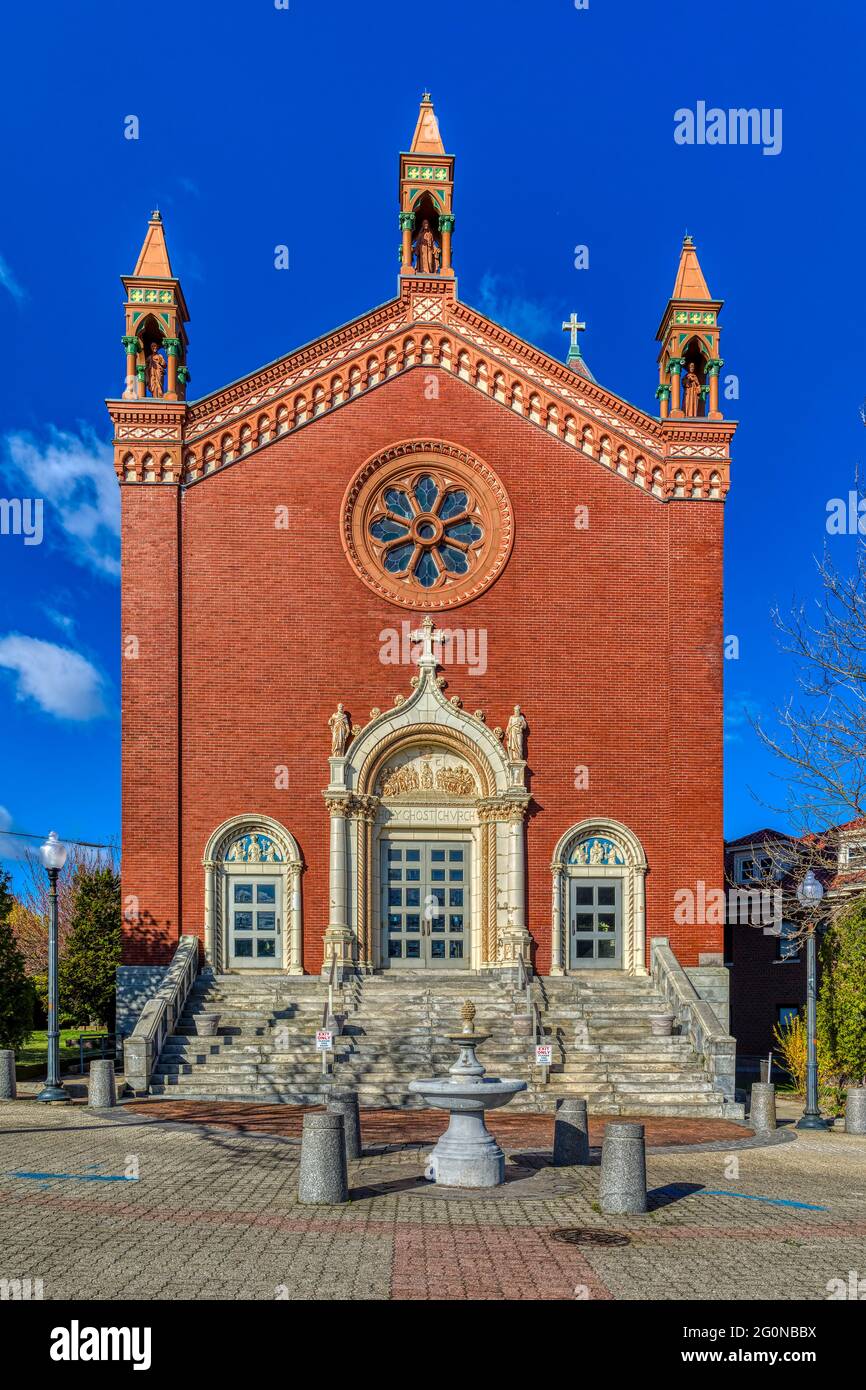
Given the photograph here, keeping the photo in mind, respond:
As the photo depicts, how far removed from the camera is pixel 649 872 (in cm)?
2766

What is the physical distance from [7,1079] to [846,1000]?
15.3 metres

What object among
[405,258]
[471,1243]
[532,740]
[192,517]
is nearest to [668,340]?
[405,258]

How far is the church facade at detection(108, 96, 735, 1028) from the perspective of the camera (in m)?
27.2

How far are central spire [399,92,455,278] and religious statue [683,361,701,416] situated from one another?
602cm

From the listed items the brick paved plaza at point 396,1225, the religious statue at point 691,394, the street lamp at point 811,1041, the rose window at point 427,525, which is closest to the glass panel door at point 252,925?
the rose window at point 427,525

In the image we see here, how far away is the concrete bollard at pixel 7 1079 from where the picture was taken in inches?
888

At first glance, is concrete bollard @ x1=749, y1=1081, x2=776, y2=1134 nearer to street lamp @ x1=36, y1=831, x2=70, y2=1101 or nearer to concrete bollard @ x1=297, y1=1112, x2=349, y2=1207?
concrete bollard @ x1=297, y1=1112, x2=349, y2=1207

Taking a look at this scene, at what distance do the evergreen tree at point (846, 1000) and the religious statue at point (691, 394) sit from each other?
11921mm

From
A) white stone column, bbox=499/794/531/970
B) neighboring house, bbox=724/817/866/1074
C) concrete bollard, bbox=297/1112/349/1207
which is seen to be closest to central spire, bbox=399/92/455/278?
white stone column, bbox=499/794/531/970

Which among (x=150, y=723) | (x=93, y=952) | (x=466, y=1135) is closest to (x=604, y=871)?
(x=150, y=723)

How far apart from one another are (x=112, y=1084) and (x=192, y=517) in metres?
12.4

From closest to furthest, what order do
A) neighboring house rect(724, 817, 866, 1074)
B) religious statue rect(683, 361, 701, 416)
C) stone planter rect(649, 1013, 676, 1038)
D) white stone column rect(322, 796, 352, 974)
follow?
1. stone planter rect(649, 1013, 676, 1038)
2. white stone column rect(322, 796, 352, 974)
3. religious statue rect(683, 361, 701, 416)
4. neighboring house rect(724, 817, 866, 1074)

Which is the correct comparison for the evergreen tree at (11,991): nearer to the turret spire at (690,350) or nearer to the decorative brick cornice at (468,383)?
the decorative brick cornice at (468,383)

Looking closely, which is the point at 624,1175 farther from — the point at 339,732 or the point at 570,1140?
the point at 339,732
